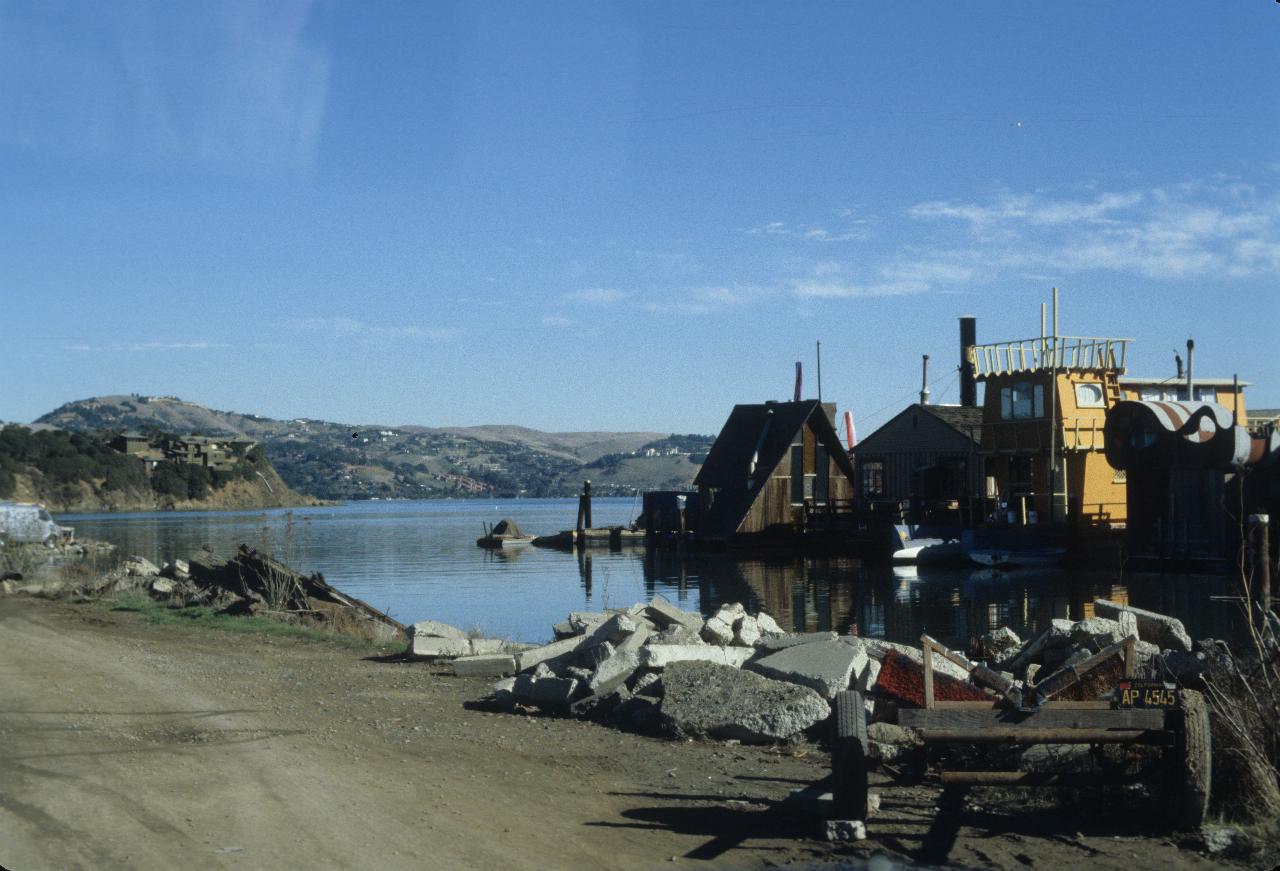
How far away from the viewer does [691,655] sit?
11.4 meters

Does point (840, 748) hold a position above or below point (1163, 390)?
below

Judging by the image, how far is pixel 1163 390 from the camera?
5222cm

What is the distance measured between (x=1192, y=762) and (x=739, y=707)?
3716mm

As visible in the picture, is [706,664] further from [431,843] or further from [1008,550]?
[1008,550]

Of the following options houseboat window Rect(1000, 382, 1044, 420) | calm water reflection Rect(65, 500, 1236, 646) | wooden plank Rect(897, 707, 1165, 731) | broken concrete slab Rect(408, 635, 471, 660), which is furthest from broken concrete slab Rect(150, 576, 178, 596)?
houseboat window Rect(1000, 382, 1044, 420)

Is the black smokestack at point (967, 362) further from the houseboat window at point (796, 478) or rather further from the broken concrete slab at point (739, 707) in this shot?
the broken concrete slab at point (739, 707)

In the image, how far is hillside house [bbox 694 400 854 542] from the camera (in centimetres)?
5906

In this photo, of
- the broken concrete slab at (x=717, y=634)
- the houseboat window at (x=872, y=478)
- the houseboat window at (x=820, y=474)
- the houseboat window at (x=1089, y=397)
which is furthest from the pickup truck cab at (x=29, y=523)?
the broken concrete slab at (x=717, y=634)

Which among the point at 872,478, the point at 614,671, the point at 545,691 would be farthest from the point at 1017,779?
the point at 872,478

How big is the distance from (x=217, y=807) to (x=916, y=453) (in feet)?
175

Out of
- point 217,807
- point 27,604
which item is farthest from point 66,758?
point 27,604

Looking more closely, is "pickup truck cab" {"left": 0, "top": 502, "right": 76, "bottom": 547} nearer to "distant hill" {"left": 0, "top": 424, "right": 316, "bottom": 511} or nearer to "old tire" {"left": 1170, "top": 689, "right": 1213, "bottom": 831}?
"old tire" {"left": 1170, "top": 689, "right": 1213, "bottom": 831}

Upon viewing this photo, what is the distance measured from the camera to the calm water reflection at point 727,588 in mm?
29219

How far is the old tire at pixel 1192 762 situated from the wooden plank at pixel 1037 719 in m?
0.17
